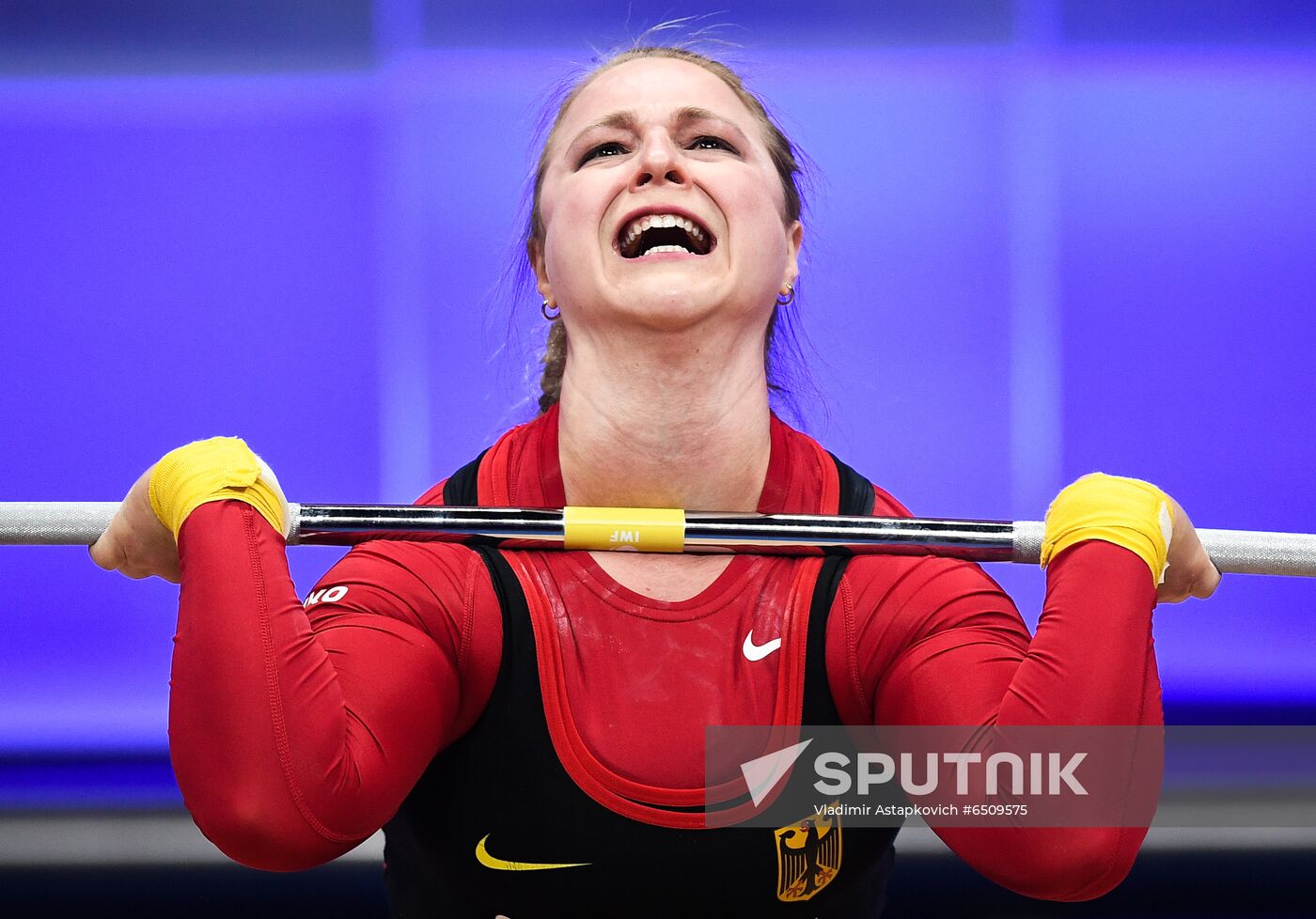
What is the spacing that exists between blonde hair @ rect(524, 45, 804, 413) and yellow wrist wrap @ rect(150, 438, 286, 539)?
1.48 ft

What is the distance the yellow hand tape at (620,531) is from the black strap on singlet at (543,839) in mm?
70

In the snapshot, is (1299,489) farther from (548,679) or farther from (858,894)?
(548,679)

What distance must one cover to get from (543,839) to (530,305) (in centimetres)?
120

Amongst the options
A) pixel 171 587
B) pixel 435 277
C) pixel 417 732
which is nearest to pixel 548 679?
pixel 417 732

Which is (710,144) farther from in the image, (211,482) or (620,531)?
(211,482)

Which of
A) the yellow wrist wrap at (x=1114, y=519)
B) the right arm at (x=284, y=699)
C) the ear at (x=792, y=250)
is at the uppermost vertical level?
the ear at (x=792, y=250)

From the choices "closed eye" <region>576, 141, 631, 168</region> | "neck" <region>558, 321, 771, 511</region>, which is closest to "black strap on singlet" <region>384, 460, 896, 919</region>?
"neck" <region>558, 321, 771, 511</region>

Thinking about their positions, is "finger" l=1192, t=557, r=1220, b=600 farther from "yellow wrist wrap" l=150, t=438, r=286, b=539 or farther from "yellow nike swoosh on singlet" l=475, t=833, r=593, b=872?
"yellow wrist wrap" l=150, t=438, r=286, b=539

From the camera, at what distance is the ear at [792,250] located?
57.0 inches

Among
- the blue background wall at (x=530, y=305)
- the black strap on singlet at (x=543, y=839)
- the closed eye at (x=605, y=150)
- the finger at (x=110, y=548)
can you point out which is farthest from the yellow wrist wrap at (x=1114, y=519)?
the blue background wall at (x=530, y=305)

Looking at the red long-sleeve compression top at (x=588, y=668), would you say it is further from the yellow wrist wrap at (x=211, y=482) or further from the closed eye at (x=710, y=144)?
the closed eye at (x=710, y=144)

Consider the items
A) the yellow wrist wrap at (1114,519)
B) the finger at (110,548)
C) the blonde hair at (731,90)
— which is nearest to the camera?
the yellow wrist wrap at (1114,519)

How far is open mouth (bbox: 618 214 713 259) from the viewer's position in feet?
4.27

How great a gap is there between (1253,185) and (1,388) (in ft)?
6.98
